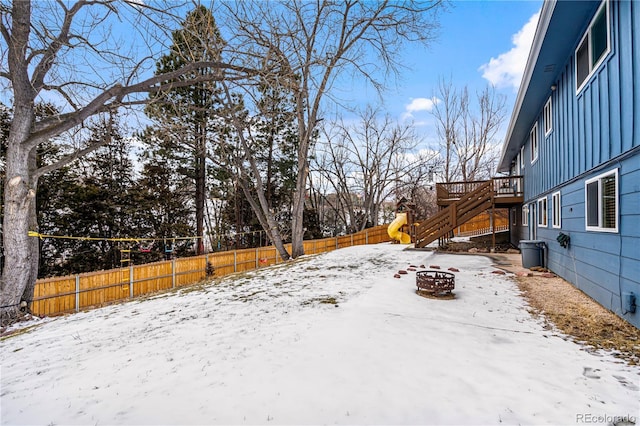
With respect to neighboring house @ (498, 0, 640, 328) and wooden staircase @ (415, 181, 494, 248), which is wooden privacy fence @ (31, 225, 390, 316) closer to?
wooden staircase @ (415, 181, 494, 248)

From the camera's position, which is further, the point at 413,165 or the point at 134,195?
the point at 413,165

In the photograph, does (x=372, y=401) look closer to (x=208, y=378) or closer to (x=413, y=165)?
(x=208, y=378)

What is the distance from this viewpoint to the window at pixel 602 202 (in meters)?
4.06

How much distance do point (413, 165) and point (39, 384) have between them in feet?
81.2

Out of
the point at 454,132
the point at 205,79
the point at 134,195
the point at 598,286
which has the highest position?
the point at 454,132

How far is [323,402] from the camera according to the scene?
2.03 metres

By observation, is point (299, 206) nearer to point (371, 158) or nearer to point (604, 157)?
point (604, 157)

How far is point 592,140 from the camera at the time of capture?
471 centimetres

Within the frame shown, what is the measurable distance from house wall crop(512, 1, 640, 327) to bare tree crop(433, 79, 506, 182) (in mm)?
16798

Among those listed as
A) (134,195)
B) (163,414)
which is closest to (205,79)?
(163,414)

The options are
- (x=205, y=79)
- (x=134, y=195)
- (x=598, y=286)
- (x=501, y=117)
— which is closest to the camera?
(x=598, y=286)

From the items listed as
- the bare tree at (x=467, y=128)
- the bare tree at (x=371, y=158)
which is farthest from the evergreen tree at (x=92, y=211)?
the bare tree at (x=467, y=128)

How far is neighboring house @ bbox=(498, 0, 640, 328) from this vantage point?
A: 11.8 ft

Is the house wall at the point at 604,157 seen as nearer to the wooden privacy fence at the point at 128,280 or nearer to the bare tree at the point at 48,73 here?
the bare tree at the point at 48,73
